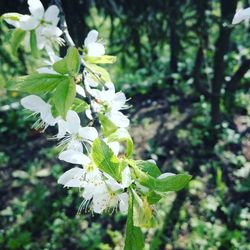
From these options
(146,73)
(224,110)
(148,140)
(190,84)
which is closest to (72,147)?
(148,140)

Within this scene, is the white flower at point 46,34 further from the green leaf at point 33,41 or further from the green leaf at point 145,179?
the green leaf at point 145,179

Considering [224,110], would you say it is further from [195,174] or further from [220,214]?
[220,214]

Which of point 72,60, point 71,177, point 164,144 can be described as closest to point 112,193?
point 71,177

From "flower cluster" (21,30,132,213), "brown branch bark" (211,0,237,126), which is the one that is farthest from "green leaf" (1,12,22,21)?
"brown branch bark" (211,0,237,126)

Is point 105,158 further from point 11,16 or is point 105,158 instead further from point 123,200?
point 11,16

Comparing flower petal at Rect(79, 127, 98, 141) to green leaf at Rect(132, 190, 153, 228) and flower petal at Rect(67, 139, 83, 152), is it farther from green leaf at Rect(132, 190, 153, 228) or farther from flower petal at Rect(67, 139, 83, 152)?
green leaf at Rect(132, 190, 153, 228)
